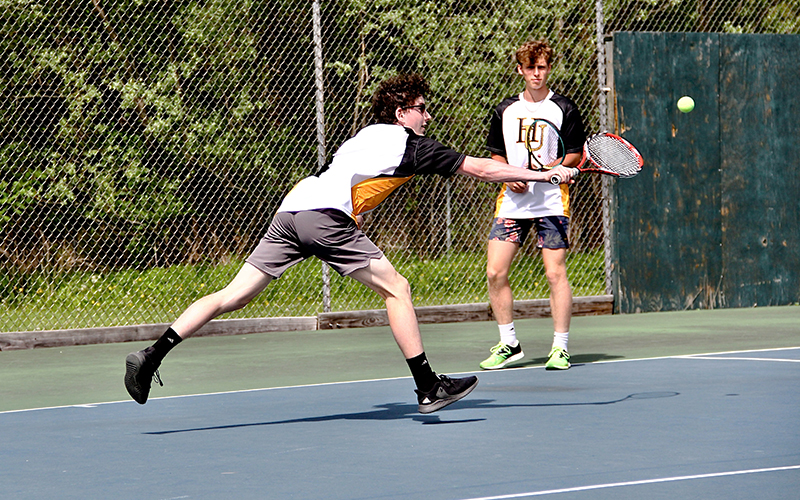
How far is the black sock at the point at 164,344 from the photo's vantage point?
18.3ft

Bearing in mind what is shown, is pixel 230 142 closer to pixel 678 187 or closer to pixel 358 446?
pixel 678 187

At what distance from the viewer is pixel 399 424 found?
5605mm

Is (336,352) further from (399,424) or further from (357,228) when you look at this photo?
(399,424)

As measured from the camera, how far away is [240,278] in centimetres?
577

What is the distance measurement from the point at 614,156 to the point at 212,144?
5.76m

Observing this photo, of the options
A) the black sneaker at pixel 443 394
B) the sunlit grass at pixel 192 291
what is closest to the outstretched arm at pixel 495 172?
the black sneaker at pixel 443 394

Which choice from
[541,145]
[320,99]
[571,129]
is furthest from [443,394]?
[320,99]

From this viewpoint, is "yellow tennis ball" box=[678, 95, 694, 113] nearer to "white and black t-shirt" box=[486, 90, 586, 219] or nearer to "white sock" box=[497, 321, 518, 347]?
"white and black t-shirt" box=[486, 90, 586, 219]

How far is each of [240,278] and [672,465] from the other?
2.22m

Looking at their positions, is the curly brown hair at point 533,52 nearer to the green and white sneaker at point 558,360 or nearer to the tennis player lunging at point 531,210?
the tennis player lunging at point 531,210

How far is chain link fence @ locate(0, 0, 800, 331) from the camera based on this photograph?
10.9 metres

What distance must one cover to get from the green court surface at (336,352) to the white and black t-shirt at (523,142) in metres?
1.00

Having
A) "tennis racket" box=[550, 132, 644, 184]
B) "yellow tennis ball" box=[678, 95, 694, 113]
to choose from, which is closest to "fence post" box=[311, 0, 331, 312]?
"yellow tennis ball" box=[678, 95, 694, 113]

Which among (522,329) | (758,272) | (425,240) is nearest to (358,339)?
(522,329)
